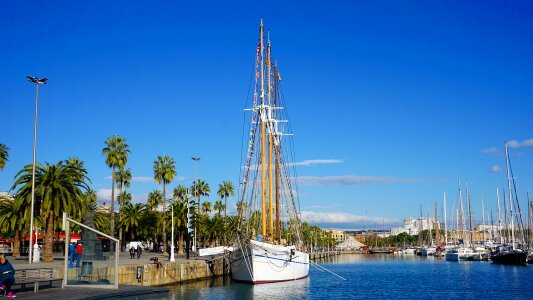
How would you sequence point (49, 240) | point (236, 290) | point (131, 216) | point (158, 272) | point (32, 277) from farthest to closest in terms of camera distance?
point (131, 216)
point (49, 240)
point (236, 290)
point (158, 272)
point (32, 277)

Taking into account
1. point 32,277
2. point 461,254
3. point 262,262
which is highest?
point 32,277

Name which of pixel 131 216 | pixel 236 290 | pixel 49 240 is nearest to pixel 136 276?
pixel 236 290

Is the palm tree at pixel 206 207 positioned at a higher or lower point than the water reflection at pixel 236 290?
higher

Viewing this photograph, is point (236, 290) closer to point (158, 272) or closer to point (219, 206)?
point (158, 272)

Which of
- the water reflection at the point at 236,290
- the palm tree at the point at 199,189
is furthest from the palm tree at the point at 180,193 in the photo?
the water reflection at the point at 236,290

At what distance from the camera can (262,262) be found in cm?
4947

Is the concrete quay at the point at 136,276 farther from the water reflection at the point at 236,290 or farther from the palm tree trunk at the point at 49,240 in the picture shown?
the palm tree trunk at the point at 49,240

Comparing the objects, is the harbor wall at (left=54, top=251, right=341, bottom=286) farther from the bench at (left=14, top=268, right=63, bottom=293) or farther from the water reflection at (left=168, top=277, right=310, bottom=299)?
the bench at (left=14, top=268, right=63, bottom=293)

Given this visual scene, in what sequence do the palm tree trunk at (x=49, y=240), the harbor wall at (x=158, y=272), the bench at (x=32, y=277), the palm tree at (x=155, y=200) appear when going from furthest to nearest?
the palm tree at (x=155, y=200)
the palm tree trunk at (x=49, y=240)
the harbor wall at (x=158, y=272)
the bench at (x=32, y=277)

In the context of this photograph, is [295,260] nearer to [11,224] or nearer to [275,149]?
[275,149]

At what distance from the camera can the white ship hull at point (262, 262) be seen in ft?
159

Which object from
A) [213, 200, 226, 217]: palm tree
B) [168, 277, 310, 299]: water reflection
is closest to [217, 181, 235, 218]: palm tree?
[213, 200, 226, 217]: palm tree

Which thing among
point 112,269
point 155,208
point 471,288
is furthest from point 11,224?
point 155,208

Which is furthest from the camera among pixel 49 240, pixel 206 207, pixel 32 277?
pixel 206 207
